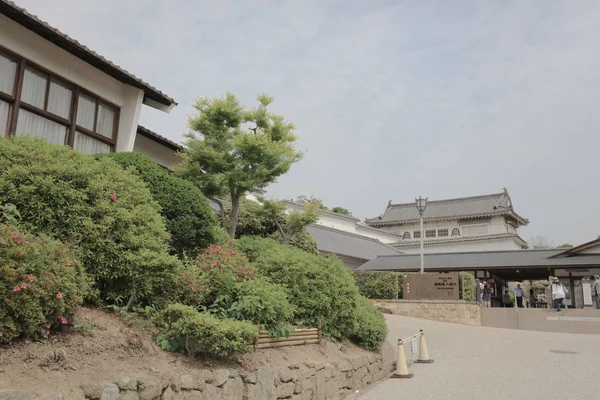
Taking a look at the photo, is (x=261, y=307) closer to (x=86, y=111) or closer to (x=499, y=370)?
(x=499, y=370)

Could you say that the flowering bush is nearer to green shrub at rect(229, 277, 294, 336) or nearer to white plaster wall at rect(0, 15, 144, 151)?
green shrub at rect(229, 277, 294, 336)

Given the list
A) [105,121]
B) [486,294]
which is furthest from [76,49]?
[486,294]

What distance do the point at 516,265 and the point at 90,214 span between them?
2683cm

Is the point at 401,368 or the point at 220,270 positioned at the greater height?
the point at 220,270

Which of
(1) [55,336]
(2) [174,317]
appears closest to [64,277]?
(1) [55,336]

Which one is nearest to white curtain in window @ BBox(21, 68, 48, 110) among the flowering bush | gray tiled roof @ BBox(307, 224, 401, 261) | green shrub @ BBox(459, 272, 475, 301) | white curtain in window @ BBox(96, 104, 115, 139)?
white curtain in window @ BBox(96, 104, 115, 139)

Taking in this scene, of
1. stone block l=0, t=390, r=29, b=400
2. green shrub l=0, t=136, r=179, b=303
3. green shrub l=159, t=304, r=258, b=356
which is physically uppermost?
green shrub l=0, t=136, r=179, b=303

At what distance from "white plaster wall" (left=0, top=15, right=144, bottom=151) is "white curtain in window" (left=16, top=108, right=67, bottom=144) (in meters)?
1.11

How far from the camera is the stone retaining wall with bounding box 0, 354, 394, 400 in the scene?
468 centimetres

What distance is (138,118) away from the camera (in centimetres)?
1233

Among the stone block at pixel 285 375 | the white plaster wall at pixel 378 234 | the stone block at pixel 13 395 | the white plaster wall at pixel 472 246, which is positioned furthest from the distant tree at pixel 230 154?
the white plaster wall at pixel 378 234

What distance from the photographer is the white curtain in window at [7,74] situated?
9.49 m

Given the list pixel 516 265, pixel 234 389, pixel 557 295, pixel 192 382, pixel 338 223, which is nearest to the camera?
pixel 192 382

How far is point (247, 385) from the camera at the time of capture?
6.36 meters
